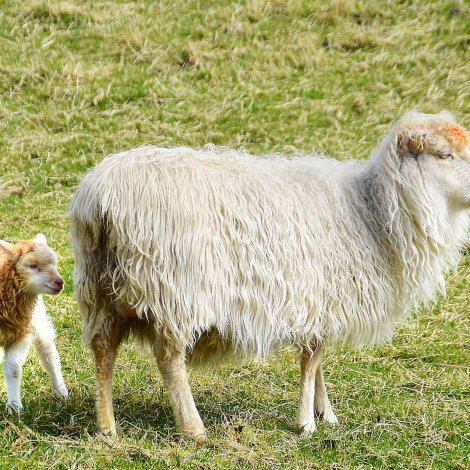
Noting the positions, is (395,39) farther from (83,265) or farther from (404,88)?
(83,265)

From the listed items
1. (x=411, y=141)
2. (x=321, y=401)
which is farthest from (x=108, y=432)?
(x=411, y=141)

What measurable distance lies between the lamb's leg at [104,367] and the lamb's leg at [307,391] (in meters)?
1.07

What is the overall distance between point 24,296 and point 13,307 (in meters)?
0.10

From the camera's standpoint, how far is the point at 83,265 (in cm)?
462

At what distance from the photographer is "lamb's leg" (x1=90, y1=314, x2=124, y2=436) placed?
4.61 metres

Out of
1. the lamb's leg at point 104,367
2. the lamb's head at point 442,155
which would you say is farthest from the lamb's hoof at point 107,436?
the lamb's head at point 442,155

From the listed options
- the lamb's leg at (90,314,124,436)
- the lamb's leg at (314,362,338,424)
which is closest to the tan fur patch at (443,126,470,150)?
the lamb's leg at (314,362,338,424)

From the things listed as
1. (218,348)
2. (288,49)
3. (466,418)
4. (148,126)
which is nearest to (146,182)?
(218,348)

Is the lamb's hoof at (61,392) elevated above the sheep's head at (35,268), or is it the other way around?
the sheep's head at (35,268)

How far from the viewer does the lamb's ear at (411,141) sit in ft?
16.4

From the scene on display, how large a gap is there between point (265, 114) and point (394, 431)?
742cm

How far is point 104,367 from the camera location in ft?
15.2

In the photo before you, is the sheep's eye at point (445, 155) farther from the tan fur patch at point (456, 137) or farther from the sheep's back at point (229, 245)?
the sheep's back at point (229, 245)

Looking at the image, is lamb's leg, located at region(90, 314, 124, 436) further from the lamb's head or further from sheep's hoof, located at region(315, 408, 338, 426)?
the lamb's head
